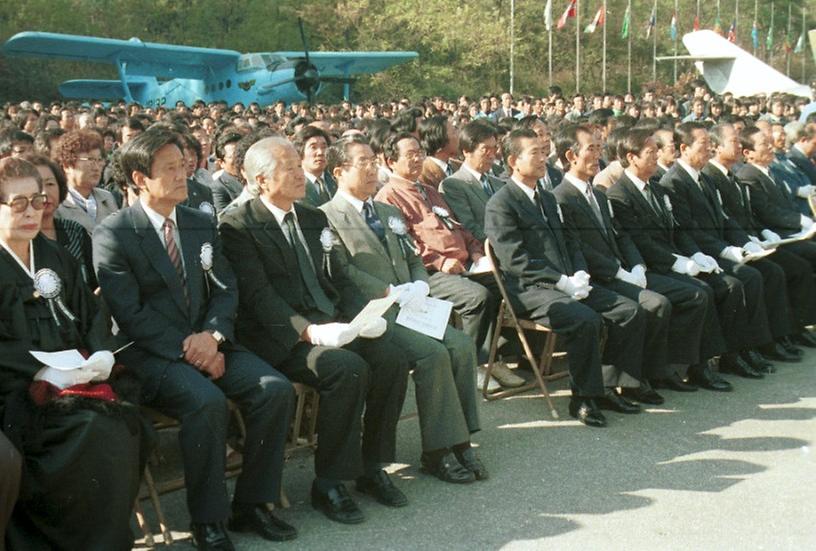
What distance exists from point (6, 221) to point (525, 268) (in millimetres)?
3104

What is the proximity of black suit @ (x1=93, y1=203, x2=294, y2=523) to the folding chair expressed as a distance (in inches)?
75.6

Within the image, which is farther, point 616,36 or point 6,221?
point 616,36

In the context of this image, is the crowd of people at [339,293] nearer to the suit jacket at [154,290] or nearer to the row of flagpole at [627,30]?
the suit jacket at [154,290]

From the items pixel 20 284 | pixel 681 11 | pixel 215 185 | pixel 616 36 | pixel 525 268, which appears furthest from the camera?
pixel 681 11

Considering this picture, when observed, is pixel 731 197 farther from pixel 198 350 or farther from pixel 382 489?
pixel 198 350

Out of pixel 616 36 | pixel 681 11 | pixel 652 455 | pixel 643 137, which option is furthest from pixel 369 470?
pixel 681 11

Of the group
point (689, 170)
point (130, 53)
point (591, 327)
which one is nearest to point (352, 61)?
point (130, 53)

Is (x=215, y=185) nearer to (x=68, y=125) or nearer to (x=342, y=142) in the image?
(x=342, y=142)

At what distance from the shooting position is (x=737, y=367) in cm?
648

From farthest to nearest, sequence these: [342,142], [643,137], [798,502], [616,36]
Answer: [616,36] < [643,137] < [342,142] < [798,502]

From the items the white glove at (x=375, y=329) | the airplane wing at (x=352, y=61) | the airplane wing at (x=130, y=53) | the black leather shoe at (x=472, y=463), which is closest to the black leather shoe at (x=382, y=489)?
the black leather shoe at (x=472, y=463)

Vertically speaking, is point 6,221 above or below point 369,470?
above

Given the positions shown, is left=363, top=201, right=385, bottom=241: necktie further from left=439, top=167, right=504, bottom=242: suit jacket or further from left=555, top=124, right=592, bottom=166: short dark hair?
left=555, top=124, right=592, bottom=166: short dark hair

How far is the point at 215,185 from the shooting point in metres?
7.25
